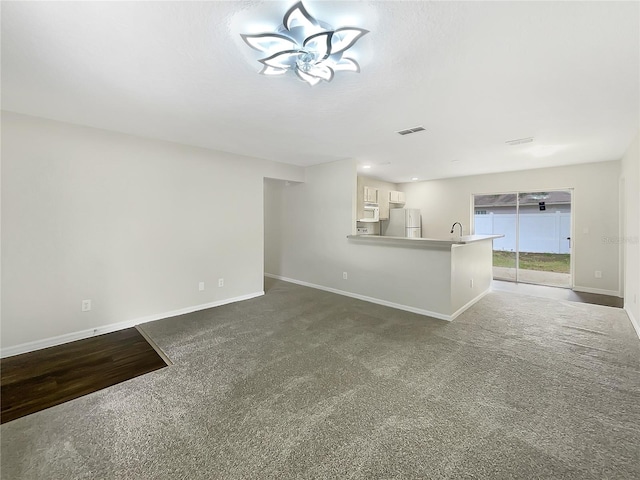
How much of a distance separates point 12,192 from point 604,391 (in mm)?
5727

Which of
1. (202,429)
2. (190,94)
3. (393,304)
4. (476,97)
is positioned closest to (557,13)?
(476,97)

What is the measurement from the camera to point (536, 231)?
5965 mm

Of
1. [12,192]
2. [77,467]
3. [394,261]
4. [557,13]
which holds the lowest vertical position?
[77,467]

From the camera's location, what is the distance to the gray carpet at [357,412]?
1472mm

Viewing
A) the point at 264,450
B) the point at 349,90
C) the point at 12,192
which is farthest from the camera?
the point at 12,192

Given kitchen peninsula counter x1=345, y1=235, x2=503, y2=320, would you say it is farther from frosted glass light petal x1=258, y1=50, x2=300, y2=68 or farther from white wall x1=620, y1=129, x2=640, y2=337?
frosted glass light petal x1=258, y1=50, x2=300, y2=68

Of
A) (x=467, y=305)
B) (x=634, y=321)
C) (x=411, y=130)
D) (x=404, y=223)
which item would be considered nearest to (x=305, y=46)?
(x=411, y=130)

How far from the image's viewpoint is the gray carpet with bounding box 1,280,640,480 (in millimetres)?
1472

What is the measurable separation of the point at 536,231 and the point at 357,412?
634 centimetres

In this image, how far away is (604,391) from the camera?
211 centimetres

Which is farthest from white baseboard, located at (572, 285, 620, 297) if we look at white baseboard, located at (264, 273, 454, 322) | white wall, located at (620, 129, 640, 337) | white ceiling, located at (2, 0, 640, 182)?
white baseboard, located at (264, 273, 454, 322)

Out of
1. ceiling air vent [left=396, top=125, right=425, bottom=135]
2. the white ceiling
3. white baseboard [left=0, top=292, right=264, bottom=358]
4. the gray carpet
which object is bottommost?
the gray carpet

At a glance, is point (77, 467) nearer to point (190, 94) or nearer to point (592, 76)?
point (190, 94)

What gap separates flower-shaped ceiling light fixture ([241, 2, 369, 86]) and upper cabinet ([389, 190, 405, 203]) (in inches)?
212
